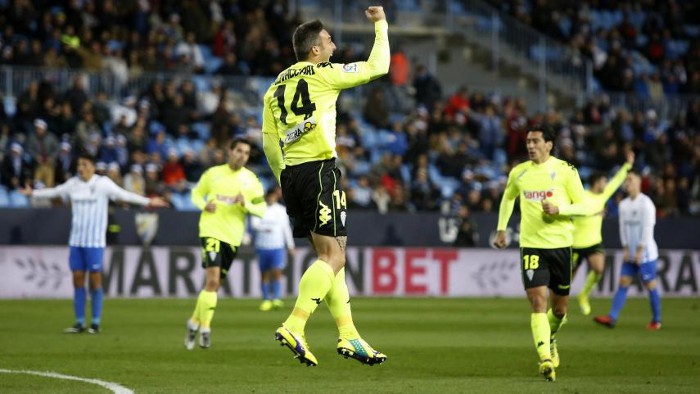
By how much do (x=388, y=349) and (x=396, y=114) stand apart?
19.1m

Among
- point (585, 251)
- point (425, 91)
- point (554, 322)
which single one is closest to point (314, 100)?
point (554, 322)

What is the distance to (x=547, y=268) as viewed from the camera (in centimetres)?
1248

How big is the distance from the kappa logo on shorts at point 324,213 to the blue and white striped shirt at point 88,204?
7.86 meters

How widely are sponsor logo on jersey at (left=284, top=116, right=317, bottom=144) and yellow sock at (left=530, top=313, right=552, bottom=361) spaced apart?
3565 mm

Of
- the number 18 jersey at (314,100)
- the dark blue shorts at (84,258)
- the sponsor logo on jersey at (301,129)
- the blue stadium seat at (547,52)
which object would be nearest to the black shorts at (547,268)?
the number 18 jersey at (314,100)

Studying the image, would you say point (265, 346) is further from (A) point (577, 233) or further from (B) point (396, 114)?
(B) point (396, 114)

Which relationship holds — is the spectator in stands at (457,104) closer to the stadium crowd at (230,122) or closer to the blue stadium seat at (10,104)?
the stadium crowd at (230,122)

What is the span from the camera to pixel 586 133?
1393 inches

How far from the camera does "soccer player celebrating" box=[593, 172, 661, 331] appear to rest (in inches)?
761

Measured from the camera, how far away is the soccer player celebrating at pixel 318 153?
9.48 m

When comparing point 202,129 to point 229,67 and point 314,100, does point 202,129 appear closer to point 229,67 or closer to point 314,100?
point 229,67

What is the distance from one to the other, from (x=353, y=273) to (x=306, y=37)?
17.9 meters

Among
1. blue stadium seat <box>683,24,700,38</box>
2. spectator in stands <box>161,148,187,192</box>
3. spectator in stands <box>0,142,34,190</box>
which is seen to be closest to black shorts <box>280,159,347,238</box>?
spectator in stands <box>0,142,34,190</box>

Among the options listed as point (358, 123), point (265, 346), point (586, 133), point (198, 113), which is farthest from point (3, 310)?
point (586, 133)
